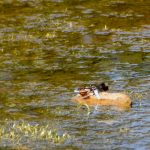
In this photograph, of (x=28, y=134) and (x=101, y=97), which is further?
(x=101, y=97)

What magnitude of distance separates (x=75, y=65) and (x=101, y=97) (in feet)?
6.74

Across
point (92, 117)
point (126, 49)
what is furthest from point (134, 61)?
point (92, 117)

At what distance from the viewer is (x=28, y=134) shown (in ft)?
26.2

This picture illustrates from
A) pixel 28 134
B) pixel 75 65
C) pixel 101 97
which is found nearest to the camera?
pixel 28 134

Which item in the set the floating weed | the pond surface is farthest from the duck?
the floating weed

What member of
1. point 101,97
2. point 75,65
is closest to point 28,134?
point 101,97

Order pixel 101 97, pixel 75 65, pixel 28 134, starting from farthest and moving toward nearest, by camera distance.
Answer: pixel 75 65, pixel 101 97, pixel 28 134

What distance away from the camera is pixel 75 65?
444 inches

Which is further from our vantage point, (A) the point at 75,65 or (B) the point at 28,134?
(A) the point at 75,65

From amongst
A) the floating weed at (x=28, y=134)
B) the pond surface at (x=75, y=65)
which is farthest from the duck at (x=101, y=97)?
the floating weed at (x=28, y=134)

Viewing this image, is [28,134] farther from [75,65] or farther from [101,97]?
[75,65]

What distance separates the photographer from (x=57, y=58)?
11695mm

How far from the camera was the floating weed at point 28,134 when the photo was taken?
308 inches

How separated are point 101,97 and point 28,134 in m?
1.59
